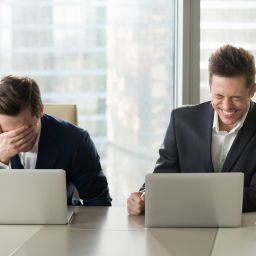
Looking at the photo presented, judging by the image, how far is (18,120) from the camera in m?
2.54

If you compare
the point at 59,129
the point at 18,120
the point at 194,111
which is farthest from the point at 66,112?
the point at 194,111

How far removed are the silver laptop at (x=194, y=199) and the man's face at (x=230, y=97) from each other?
1.70 ft

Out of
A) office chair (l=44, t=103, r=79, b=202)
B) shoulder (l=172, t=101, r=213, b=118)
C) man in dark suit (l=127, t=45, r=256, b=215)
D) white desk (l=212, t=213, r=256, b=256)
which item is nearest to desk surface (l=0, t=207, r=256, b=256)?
white desk (l=212, t=213, r=256, b=256)

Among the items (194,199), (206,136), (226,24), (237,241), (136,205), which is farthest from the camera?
(226,24)

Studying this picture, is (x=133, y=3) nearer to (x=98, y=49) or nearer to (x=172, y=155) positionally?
(x=98, y=49)

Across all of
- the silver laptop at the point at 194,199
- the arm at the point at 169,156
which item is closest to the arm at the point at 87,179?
the arm at the point at 169,156

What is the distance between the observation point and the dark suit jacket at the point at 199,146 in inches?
102

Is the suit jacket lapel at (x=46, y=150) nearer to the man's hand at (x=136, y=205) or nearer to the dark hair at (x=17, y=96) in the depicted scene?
the dark hair at (x=17, y=96)

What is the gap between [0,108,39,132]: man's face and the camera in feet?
8.32

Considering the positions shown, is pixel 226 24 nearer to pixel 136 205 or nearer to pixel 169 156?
pixel 169 156

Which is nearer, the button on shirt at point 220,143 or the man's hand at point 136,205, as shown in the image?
the man's hand at point 136,205

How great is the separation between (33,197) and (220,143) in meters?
0.86

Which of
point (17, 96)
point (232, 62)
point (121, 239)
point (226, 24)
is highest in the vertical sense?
point (226, 24)

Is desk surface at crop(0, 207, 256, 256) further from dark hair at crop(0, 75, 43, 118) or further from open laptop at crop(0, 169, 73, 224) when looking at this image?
dark hair at crop(0, 75, 43, 118)
